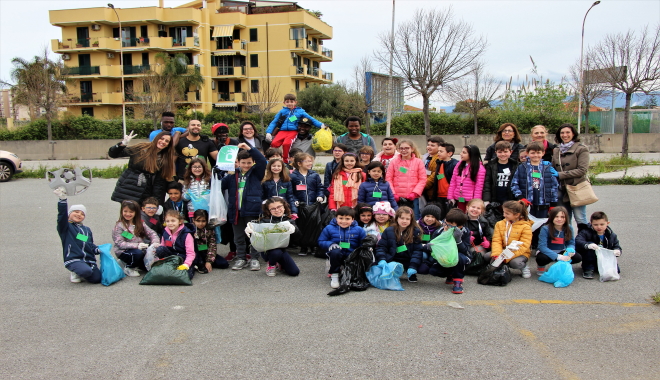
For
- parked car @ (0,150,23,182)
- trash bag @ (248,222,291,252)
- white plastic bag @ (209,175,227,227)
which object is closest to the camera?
trash bag @ (248,222,291,252)

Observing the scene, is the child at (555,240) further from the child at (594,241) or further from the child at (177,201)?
the child at (177,201)

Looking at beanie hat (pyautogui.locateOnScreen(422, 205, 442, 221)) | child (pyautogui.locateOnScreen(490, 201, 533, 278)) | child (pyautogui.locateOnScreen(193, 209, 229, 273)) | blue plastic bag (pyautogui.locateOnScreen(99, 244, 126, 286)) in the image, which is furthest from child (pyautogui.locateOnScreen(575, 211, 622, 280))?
blue plastic bag (pyautogui.locateOnScreen(99, 244, 126, 286))

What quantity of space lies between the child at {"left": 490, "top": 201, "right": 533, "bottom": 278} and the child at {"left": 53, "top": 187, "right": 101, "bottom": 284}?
16.0ft

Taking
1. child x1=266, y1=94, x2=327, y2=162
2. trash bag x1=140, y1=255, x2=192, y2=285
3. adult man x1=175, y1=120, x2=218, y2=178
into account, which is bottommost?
trash bag x1=140, y1=255, x2=192, y2=285

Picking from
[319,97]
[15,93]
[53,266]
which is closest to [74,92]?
[15,93]

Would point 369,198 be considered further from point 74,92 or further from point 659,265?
point 74,92

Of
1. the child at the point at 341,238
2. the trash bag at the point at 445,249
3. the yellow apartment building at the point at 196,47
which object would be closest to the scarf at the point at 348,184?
the child at the point at 341,238

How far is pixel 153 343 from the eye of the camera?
4211 millimetres

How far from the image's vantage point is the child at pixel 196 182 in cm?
688

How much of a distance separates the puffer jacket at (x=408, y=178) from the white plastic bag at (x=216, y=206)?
2.42 meters

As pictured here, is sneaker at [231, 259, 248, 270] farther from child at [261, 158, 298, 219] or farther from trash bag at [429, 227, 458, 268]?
trash bag at [429, 227, 458, 268]

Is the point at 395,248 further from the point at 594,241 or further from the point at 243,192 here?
the point at 594,241

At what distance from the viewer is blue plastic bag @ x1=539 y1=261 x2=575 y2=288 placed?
5746 millimetres

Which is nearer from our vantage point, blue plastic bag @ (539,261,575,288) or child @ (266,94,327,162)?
blue plastic bag @ (539,261,575,288)
